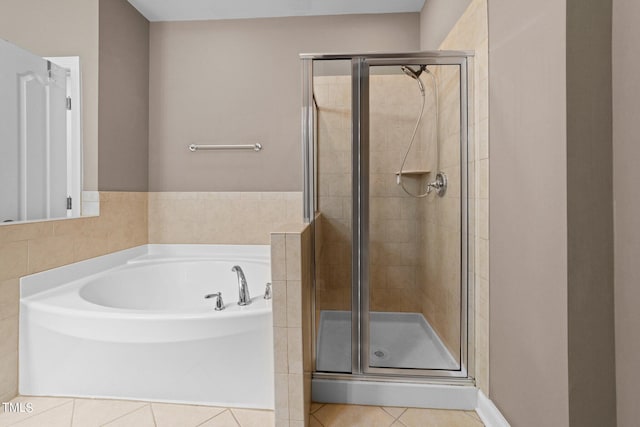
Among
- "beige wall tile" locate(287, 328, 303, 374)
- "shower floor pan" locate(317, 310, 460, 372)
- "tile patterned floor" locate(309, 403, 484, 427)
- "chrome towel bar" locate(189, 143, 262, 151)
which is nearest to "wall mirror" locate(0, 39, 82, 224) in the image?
"chrome towel bar" locate(189, 143, 262, 151)

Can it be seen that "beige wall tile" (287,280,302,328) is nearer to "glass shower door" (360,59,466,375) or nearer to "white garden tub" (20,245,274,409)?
"white garden tub" (20,245,274,409)

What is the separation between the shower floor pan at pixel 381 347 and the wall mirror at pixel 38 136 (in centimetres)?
170

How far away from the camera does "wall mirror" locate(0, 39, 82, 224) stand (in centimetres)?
171

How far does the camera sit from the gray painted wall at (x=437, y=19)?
1.70 metres

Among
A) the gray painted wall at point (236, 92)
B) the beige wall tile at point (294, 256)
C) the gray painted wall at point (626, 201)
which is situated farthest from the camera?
the gray painted wall at point (236, 92)

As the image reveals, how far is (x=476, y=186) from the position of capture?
150cm

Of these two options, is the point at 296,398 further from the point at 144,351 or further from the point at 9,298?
the point at 9,298

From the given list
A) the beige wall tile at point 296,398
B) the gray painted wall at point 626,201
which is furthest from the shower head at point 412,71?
the beige wall tile at point 296,398

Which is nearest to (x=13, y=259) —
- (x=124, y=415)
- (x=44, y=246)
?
(x=44, y=246)

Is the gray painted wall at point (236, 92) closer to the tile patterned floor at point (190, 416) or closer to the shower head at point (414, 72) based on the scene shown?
the shower head at point (414, 72)

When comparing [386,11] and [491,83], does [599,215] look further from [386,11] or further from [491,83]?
[386,11]

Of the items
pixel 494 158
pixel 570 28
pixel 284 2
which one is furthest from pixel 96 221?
pixel 570 28

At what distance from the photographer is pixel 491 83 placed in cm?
136

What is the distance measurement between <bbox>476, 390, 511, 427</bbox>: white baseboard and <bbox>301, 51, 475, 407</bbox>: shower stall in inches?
4.1
